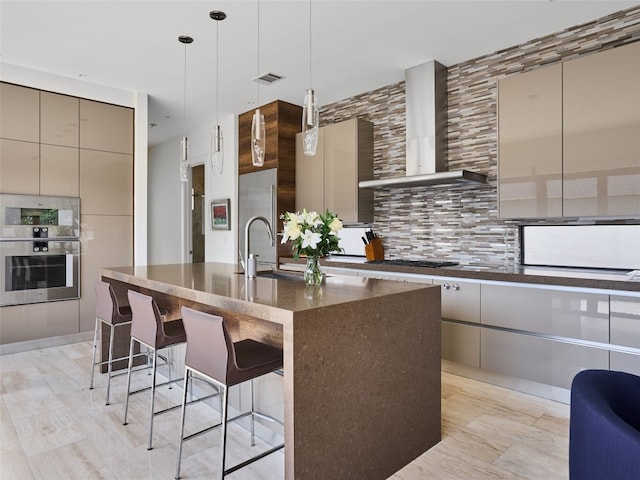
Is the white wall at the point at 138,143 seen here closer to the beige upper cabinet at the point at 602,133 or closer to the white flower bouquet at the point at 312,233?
the white flower bouquet at the point at 312,233

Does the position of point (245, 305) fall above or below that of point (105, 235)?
below

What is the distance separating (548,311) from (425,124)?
2.02 metres

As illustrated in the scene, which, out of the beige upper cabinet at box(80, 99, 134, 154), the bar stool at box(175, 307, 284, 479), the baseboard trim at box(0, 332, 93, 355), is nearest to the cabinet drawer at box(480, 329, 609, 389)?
the bar stool at box(175, 307, 284, 479)

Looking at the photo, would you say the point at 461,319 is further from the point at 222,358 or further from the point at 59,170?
the point at 59,170

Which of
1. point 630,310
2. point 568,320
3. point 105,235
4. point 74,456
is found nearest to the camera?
point 74,456

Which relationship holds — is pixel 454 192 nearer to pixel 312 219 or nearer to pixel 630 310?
pixel 630 310

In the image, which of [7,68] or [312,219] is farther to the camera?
[7,68]

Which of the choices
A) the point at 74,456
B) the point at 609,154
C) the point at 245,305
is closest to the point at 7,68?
the point at 74,456

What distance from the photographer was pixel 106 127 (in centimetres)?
470

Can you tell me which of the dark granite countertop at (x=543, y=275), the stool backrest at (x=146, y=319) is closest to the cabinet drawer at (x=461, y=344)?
the dark granite countertop at (x=543, y=275)

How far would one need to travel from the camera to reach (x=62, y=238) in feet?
14.5

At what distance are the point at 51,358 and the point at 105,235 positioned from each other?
144cm

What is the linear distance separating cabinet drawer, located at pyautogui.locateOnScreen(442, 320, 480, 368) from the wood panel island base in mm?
1034

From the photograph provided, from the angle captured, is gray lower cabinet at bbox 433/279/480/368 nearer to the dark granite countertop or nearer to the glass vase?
the dark granite countertop
